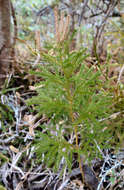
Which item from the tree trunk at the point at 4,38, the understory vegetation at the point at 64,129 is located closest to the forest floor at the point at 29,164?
the understory vegetation at the point at 64,129

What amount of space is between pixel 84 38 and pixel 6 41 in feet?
1.95

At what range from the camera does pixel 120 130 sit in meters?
0.71

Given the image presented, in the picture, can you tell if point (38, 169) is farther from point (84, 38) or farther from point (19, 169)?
point (84, 38)

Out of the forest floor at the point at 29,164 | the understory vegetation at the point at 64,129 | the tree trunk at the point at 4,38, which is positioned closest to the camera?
the understory vegetation at the point at 64,129

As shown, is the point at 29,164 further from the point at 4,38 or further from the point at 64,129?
the point at 4,38

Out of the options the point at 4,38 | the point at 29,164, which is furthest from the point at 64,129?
the point at 4,38

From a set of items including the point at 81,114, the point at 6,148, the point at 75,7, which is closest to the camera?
the point at 81,114

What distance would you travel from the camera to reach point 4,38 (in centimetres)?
98

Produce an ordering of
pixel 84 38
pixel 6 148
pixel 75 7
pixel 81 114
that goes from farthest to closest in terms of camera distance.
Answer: pixel 84 38, pixel 75 7, pixel 6 148, pixel 81 114

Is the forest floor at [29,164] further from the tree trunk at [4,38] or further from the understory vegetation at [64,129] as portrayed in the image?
the tree trunk at [4,38]

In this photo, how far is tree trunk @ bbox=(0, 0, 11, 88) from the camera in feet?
3.02

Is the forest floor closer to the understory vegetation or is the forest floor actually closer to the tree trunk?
the understory vegetation

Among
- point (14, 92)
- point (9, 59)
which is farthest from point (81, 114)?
point (9, 59)

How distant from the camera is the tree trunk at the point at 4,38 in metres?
0.92
